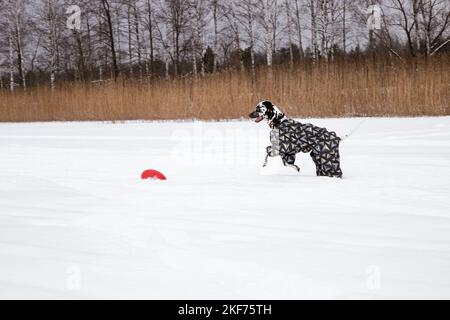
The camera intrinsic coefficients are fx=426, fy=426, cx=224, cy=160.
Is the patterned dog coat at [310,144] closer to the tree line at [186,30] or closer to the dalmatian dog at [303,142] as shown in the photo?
the dalmatian dog at [303,142]

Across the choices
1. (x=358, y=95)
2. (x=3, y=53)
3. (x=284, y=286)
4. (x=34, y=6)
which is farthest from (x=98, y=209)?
(x=3, y=53)

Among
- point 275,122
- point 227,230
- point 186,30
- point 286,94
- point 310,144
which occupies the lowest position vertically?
point 227,230

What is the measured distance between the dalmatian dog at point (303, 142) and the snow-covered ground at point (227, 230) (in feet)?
0.66

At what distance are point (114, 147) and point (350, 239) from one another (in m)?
6.32

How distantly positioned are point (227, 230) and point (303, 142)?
2.20 meters

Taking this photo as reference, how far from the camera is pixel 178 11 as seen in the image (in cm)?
2608

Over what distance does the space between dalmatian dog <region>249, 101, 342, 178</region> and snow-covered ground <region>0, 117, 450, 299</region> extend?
0.20 metres

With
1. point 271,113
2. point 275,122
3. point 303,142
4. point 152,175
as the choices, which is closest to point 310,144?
point 303,142

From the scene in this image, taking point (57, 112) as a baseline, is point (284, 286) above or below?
below

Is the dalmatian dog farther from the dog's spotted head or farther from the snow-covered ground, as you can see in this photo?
the snow-covered ground

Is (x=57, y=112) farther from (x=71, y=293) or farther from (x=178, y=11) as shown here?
(x=71, y=293)

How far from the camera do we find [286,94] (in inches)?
501

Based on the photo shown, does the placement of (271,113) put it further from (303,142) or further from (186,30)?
(186,30)

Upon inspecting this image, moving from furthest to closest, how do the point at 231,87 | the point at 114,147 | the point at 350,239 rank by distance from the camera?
the point at 231,87
the point at 114,147
the point at 350,239
